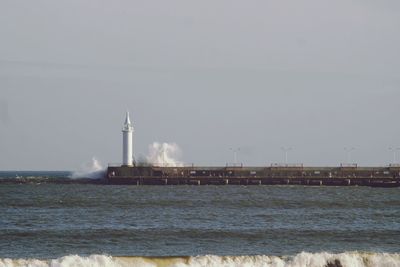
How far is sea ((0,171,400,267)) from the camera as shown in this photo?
36.0 metres

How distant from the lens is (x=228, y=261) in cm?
3547

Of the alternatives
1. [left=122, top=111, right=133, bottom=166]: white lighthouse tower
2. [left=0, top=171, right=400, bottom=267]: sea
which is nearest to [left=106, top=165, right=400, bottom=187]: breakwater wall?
[left=122, top=111, right=133, bottom=166]: white lighthouse tower

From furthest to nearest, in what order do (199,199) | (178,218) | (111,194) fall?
(111,194) < (199,199) < (178,218)

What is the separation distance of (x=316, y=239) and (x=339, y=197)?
38048mm

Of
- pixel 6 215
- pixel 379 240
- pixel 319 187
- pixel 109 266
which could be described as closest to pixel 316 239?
pixel 379 240

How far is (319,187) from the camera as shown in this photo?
10688 centimetres

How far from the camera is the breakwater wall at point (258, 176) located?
360ft

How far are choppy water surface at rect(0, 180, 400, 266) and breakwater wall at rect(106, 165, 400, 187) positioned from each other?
75.5 feet

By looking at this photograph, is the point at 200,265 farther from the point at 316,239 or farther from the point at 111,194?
the point at 111,194

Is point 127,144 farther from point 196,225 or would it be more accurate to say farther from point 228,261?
point 228,261

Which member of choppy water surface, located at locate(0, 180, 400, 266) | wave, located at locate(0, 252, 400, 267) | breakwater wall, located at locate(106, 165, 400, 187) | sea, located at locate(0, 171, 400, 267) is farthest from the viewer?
breakwater wall, located at locate(106, 165, 400, 187)

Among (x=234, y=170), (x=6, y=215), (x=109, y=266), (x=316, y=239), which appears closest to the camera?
(x=109, y=266)

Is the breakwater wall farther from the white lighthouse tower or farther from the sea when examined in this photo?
the sea

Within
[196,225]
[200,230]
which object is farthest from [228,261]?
[196,225]
